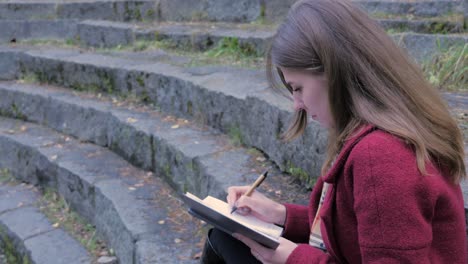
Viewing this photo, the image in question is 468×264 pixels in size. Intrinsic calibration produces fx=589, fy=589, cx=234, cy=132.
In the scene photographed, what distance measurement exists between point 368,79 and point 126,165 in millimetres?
2604

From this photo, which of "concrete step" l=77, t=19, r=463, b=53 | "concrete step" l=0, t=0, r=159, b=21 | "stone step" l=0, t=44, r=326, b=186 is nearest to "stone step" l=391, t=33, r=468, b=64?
"concrete step" l=77, t=19, r=463, b=53

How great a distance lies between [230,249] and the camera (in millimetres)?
1833

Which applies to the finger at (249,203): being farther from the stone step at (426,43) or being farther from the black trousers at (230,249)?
the stone step at (426,43)

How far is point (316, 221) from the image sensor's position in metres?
1.63

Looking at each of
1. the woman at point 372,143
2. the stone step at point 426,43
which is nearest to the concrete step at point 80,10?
the stone step at point 426,43

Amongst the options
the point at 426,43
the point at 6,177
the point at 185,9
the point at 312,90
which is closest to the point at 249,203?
the point at 312,90

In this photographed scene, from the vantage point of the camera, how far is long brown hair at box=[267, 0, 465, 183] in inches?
53.3

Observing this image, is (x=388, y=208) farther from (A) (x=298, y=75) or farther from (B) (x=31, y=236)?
(B) (x=31, y=236)

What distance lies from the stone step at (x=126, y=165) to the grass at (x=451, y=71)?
0.97 meters

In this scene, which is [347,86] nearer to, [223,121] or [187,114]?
[223,121]

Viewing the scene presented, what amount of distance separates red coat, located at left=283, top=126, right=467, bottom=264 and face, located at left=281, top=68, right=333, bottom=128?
0.43 ft

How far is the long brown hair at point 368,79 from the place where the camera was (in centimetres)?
135

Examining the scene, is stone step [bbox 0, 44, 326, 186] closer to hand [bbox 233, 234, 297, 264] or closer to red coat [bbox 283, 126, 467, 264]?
hand [bbox 233, 234, 297, 264]

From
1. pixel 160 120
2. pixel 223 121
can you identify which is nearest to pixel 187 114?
pixel 160 120
